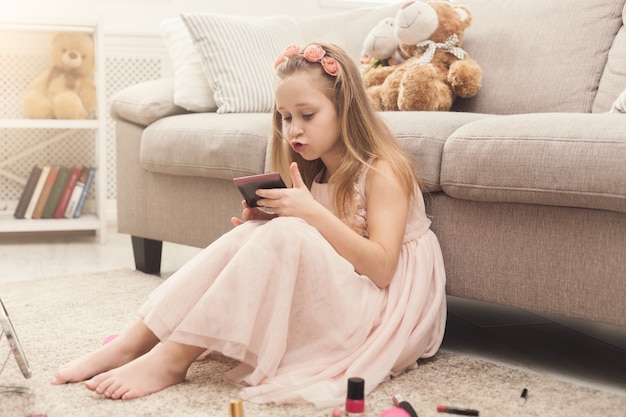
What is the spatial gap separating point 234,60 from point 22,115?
4.18 feet

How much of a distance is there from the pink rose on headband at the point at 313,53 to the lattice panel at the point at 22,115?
193 centimetres

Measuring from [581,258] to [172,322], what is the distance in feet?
2.23

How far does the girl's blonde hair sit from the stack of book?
5.72 feet

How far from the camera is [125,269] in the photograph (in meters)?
2.28

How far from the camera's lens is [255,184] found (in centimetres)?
126

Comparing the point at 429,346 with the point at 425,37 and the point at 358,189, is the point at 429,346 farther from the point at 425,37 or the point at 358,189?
the point at 425,37

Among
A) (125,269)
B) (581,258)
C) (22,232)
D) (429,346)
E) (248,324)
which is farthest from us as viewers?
(22,232)

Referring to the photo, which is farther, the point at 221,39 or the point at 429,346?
the point at 221,39

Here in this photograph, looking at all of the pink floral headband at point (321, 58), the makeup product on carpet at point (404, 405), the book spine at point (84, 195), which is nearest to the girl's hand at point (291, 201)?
the pink floral headband at point (321, 58)

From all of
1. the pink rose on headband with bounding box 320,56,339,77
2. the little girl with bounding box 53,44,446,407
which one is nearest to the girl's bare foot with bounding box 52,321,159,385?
the little girl with bounding box 53,44,446,407

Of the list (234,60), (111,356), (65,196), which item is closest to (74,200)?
(65,196)

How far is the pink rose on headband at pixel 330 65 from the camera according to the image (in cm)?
135

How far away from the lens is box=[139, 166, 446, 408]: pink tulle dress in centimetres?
117

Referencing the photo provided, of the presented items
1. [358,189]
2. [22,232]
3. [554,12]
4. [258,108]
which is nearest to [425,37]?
[554,12]
